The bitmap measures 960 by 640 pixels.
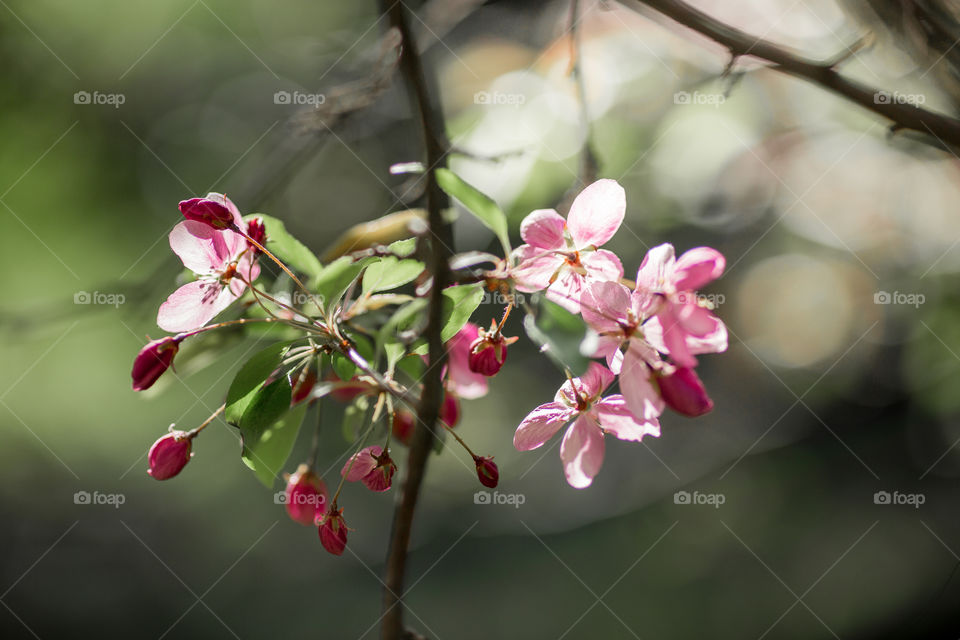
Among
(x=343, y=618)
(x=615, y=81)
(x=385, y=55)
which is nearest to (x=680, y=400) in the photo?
(x=385, y=55)

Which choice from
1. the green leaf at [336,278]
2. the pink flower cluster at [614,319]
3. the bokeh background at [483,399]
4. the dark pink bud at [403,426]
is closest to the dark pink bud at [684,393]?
the pink flower cluster at [614,319]

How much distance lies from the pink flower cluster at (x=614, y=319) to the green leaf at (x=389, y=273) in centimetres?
13

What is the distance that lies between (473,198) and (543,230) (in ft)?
0.30

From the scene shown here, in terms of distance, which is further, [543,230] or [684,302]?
[543,230]

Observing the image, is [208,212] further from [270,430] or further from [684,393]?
[684,393]

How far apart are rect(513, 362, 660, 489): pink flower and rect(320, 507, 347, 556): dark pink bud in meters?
0.22

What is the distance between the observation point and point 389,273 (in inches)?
32.7

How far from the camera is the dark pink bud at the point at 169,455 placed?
2.71 feet

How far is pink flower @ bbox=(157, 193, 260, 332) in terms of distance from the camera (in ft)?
2.57

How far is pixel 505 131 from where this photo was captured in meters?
1.48

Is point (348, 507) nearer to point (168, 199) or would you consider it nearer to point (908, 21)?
point (168, 199)

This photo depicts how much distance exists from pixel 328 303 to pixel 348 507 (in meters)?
2.19

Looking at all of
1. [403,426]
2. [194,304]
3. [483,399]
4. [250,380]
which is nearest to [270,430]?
[250,380]

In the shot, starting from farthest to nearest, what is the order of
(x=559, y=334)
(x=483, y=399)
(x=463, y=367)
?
(x=483, y=399) → (x=463, y=367) → (x=559, y=334)
